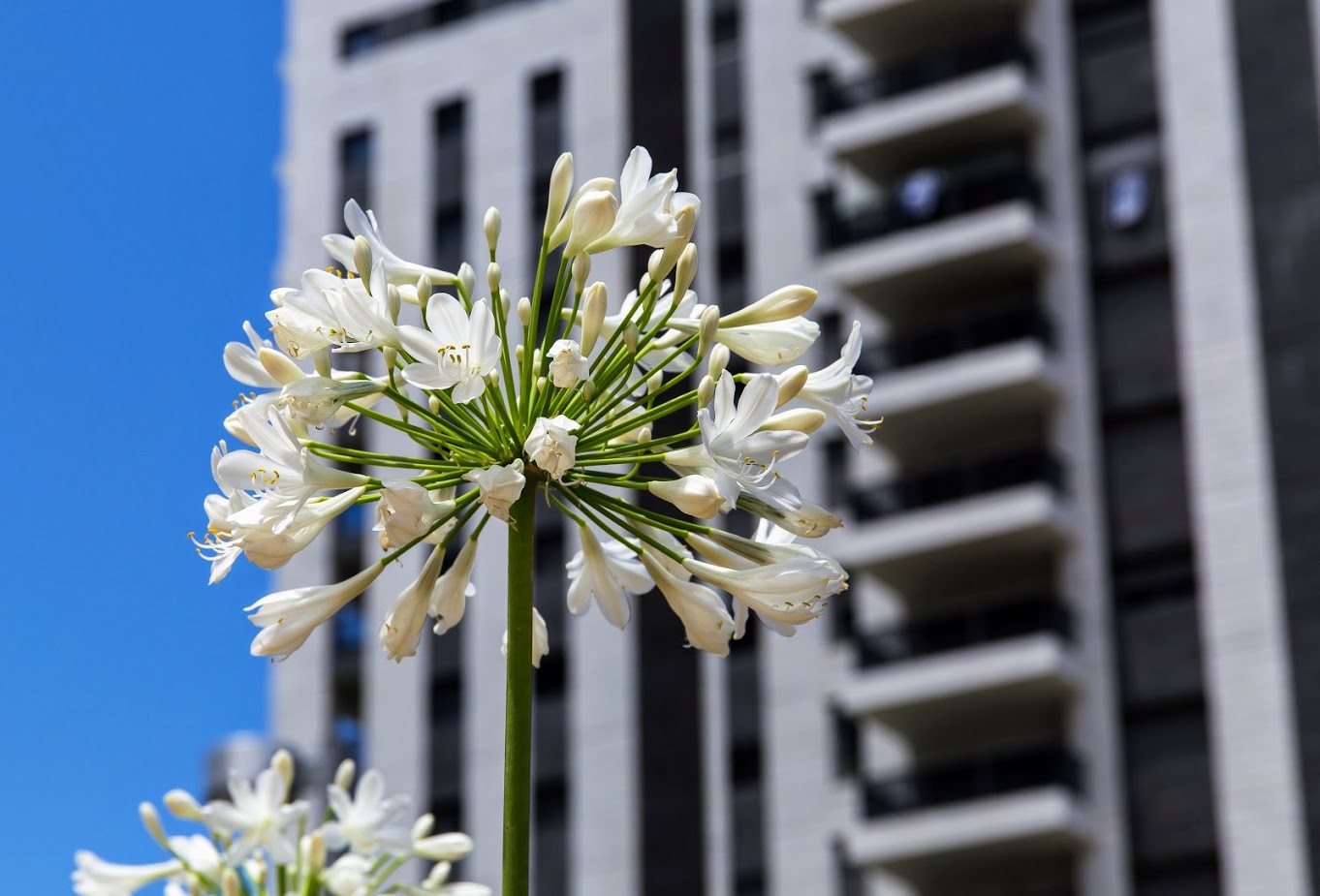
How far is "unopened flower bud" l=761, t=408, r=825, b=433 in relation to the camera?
6090mm

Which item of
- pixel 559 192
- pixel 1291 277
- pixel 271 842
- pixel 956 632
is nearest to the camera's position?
pixel 559 192

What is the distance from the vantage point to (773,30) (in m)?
57.5

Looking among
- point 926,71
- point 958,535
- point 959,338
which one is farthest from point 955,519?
point 926,71

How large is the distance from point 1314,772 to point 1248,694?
1.94 metres

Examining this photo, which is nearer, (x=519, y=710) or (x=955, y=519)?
(x=519, y=710)

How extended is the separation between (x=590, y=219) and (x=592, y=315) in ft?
1.42

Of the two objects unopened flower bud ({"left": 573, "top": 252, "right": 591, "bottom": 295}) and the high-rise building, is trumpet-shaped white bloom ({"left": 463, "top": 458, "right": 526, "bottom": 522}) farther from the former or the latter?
the high-rise building

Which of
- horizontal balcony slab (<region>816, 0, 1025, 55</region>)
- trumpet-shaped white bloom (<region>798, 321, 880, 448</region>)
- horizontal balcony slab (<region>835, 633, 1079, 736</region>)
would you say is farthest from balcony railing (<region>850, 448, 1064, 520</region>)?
trumpet-shaped white bloom (<region>798, 321, 880, 448</region>)

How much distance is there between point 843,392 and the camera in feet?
21.7

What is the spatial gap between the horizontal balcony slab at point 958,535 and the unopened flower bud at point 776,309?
4232 cm

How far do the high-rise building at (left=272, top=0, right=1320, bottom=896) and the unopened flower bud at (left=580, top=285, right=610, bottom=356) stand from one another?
40912mm

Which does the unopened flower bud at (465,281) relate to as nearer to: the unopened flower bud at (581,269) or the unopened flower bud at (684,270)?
the unopened flower bud at (581,269)

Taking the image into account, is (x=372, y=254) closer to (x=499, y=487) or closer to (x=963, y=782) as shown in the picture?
(x=499, y=487)

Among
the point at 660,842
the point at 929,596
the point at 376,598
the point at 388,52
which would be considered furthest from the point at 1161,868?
the point at 388,52
